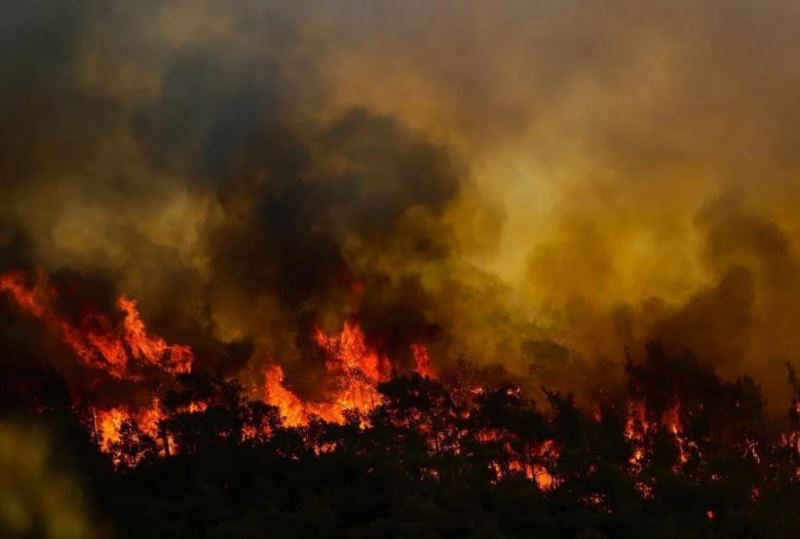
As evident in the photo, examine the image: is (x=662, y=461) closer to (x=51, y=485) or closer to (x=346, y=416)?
(x=346, y=416)

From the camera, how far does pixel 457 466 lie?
34344 mm

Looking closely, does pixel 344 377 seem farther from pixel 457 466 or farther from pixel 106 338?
pixel 457 466

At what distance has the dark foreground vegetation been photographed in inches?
1186

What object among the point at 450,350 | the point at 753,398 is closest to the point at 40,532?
the point at 450,350

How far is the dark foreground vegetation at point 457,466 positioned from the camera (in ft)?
98.8

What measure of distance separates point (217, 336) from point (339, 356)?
6.63 meters

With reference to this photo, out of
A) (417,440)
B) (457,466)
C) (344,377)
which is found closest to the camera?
(457,466)

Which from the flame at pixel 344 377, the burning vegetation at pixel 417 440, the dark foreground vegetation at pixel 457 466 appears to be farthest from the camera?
the flame at pixel 344 377

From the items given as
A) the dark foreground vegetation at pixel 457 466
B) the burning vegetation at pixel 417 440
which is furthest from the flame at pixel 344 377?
the dark foreground vegetation at pixel 457 466

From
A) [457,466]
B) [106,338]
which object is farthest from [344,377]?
[457,466]

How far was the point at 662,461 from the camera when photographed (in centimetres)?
3741

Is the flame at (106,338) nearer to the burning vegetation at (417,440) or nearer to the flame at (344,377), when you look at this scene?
the burning vegetation at (417,440)

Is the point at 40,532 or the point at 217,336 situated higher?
the point at 217,336

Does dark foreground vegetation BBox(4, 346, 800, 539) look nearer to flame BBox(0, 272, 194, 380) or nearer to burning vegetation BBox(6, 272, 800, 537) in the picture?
burning vegetation BBox(6, 272, 800, 537)
